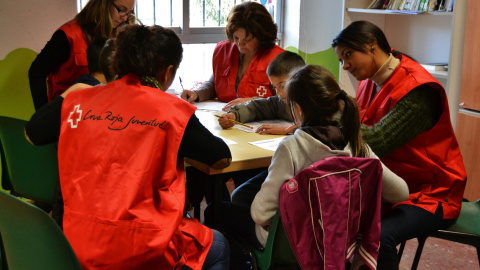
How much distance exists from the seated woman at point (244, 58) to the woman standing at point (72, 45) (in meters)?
0.61

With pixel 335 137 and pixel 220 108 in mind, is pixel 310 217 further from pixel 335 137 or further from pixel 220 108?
pixel 220 108

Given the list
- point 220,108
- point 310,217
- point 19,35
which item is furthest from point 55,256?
point 19,35

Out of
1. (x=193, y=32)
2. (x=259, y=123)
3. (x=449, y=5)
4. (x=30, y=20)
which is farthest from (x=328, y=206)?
(x=193, y=32)

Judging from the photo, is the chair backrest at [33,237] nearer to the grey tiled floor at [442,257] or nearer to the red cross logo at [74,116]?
the red cross logo at [74,116]

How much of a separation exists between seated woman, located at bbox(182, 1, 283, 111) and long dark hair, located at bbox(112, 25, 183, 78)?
1.47 metres

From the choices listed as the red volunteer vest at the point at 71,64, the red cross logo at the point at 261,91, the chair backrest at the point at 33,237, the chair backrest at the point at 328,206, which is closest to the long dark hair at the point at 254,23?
the red cross logo at the point at 261,91

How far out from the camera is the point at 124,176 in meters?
1.45

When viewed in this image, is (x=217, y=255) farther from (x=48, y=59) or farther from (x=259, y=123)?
(x=48, y=59)

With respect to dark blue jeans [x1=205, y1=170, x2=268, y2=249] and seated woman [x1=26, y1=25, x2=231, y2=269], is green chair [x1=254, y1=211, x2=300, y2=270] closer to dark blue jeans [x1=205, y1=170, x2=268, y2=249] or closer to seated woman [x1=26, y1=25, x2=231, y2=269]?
dark blue jeans [x1=205, y1=170, x2=268, y2=249]

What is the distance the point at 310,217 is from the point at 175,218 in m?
0.39

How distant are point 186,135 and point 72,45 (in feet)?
5.04

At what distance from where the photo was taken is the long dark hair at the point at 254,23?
315 cm

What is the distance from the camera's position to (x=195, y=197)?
8.53 ft

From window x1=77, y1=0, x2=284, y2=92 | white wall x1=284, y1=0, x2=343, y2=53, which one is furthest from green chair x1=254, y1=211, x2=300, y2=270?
white wall x1=284, y1=0, x2=343, y2=53
